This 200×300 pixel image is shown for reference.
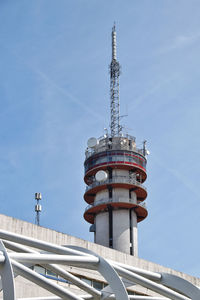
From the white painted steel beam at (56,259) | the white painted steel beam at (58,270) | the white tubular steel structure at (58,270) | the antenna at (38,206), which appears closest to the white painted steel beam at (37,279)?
the white tubular steel structure at (58,270)

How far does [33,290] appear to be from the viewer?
28.9m

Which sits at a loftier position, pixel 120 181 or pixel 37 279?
pixel 120 181

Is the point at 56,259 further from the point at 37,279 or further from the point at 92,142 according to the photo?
the point at 92,142

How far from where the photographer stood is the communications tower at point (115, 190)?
6594cm

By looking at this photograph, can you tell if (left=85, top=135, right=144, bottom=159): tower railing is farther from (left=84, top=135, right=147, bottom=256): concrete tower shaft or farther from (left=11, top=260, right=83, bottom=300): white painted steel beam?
(left=11, top=260, right=83, bottom=300): white painted steel beam

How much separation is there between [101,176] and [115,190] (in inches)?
118

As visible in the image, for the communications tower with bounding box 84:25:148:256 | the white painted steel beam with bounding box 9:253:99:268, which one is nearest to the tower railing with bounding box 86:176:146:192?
the communications tower with bounding box 84:25:148:256

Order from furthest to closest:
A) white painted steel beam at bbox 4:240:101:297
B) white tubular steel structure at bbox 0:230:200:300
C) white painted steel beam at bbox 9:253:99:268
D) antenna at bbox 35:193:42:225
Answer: antenna at bbox 35:193:42:225 < white painted steel beam at bbox 4:240:101:297 < white painted steel beam at bbox 9:253:99:268 < white tubular steel structure at bbox 0:230:200:300

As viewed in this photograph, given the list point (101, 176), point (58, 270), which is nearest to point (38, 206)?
point (101, 176)

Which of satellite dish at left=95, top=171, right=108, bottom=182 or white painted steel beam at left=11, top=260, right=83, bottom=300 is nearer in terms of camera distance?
white painted steel beam at left=11, top=260, right=83, bottom=300

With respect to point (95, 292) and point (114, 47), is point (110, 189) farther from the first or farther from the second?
point (95, 292)

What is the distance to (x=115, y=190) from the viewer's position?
67.6 m

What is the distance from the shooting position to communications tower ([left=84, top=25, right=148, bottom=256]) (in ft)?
216

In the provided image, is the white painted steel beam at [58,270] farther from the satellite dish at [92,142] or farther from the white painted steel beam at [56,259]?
the satellite dish at [92,142]
